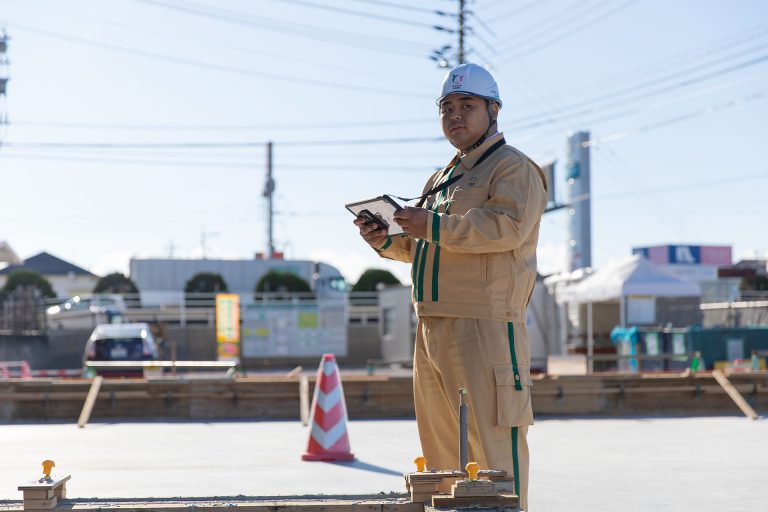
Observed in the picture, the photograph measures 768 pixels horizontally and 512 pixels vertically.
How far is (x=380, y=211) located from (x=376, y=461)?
5254mm

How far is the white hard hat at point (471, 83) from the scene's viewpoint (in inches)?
167

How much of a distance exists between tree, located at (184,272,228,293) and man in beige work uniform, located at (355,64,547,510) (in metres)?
48.4

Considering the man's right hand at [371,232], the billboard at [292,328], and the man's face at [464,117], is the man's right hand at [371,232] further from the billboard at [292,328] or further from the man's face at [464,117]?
the billboard at [292,328]

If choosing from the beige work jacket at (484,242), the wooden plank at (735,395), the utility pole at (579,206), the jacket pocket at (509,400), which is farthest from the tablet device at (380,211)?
the utility pole at (579,206)

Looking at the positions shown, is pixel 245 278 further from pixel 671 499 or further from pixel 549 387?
pixel 671 499

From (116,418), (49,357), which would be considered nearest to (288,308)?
(49,357)

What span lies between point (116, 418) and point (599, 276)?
47.8ft

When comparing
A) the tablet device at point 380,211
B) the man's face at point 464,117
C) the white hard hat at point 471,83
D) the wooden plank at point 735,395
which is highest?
the white hard hat at point 471,83

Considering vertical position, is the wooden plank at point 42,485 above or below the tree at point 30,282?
below

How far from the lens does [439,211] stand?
4.34m

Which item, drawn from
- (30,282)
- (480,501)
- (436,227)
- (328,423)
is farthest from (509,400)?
(30,282)

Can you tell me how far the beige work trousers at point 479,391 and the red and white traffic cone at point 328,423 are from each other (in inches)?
201

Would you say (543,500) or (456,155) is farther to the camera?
(543,500)

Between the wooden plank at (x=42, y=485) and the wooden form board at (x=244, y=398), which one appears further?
the wooden form board at (x=244, y=398)
